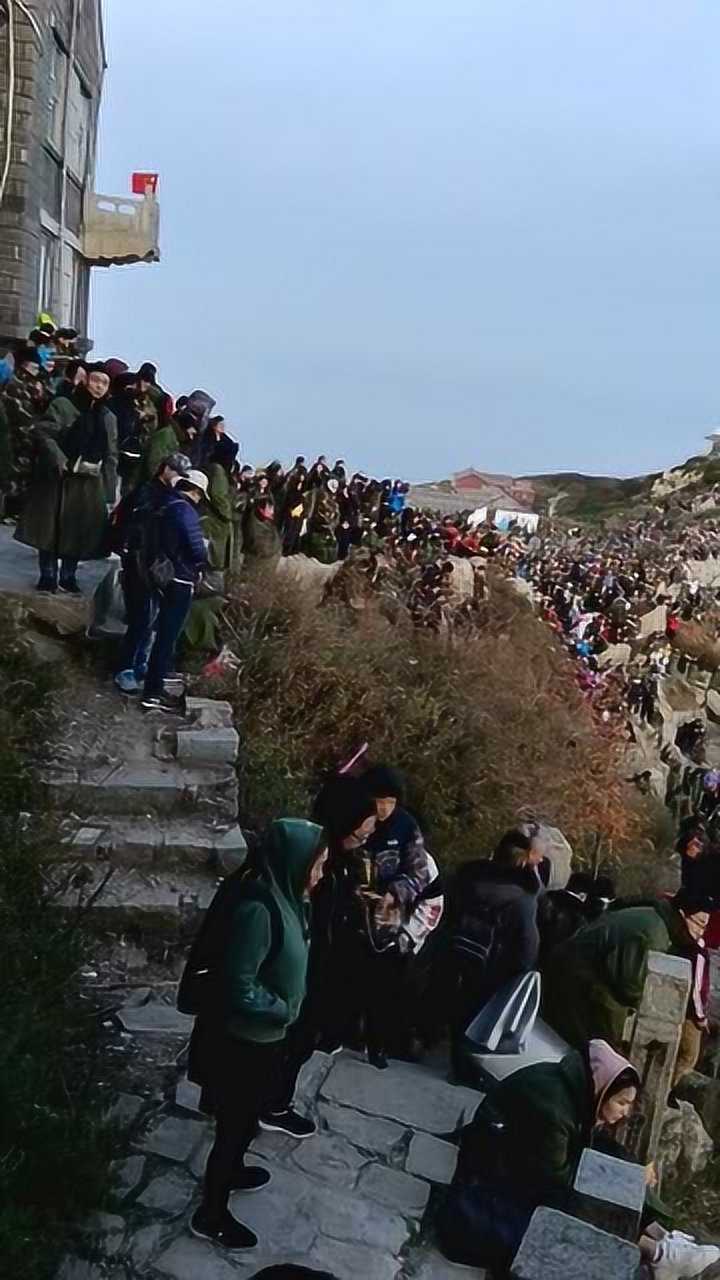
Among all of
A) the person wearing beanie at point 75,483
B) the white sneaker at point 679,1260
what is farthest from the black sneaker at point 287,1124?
the person wearing beanie at point 75,483

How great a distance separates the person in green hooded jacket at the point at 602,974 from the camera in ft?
16.6

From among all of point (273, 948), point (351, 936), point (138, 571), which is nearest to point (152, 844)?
point (351, 936)

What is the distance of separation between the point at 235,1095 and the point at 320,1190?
95cm

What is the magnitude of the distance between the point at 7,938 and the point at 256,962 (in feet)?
5.68

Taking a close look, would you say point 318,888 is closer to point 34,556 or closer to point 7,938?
point 7,938

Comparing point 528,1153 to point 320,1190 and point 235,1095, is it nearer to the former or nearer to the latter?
point 320,1190

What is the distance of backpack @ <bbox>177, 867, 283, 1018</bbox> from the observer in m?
3.47

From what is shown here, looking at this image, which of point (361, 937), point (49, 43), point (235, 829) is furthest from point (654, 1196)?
point (49, 43)

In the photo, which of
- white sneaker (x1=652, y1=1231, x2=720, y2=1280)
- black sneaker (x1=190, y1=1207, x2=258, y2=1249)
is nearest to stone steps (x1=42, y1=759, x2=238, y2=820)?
black sneaker (x1=190, y1=1207, x2=258, y2=1249)

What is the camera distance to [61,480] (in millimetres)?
7711

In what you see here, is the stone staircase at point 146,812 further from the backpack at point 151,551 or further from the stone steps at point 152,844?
the backpack at point 151,551

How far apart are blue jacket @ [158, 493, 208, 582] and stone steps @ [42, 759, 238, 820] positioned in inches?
47.4

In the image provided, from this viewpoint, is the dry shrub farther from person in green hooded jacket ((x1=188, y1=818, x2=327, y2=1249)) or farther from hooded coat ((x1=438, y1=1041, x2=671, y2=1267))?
person in green hooded jacket ((x1=188, y1=818, x2=327, y2=1249))

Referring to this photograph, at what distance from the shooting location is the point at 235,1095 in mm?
3564
